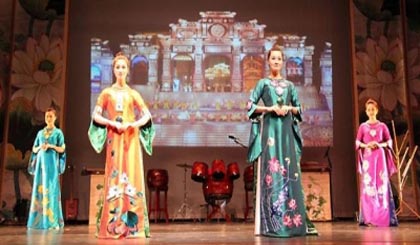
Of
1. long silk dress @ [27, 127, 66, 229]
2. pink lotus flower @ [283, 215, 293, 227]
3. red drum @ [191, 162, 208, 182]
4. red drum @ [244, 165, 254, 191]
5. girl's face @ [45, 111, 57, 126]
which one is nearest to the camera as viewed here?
pink lotus flower @ [283, 215, 293, 227]

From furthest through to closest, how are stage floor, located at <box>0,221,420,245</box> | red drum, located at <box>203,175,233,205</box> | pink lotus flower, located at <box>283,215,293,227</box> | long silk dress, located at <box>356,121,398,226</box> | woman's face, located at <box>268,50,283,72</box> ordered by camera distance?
red drum, located at <box>203,175,233,205</box>
long silk dress, located at <box>356,121,398,226</box>
woman's face, located at <box>268,50,283,72</box>
pink lotus flower, located at <box>283,215,293,227</box>
stage floor, located at <box>0,221,420,245</box>

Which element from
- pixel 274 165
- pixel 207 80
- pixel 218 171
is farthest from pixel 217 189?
pixel 274 165

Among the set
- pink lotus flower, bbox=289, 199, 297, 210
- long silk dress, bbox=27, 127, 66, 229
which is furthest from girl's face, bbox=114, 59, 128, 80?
long silk dress, bbox=27, 127, 66, 229

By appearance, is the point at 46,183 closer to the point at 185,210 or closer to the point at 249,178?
the point at 185,210

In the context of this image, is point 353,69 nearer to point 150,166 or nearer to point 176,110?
point 176,110

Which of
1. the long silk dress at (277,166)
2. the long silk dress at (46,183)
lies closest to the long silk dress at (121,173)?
the long silk dress at (277,166)

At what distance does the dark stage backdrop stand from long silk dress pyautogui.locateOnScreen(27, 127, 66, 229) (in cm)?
227

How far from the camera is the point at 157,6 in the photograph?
30.8 feet

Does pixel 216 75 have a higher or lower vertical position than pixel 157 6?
lower

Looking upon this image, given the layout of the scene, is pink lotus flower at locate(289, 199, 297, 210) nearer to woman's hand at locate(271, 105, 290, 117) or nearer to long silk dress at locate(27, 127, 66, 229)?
woman's hand at locate(271, 105, 290, 117)

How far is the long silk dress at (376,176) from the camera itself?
648cm

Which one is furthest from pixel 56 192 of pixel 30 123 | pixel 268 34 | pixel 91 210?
pixel 268 34

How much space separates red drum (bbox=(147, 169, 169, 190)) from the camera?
8.32m

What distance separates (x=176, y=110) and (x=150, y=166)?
0.99 metres
